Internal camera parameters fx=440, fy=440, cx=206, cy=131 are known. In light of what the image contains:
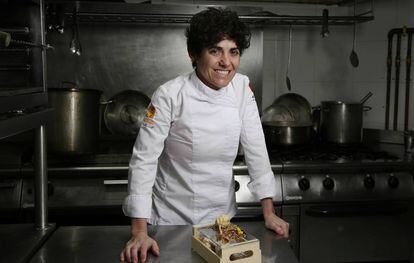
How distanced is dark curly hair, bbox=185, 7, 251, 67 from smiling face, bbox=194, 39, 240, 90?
0.7 inches

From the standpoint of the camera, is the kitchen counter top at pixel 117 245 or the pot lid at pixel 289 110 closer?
the kitchen counter top at pixel 117 245

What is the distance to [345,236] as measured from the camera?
2307mm

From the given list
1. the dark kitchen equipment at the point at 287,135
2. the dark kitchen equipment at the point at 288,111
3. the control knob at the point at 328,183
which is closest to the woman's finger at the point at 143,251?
the control knob at the point at 328,183

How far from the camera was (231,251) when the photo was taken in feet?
3.48

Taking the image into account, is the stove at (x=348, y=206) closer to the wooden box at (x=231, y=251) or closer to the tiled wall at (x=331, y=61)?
the tiled wall at (x=331, y=61)

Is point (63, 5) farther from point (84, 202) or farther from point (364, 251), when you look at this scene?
point (364, 251)

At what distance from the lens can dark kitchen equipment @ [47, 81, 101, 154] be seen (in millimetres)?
2148

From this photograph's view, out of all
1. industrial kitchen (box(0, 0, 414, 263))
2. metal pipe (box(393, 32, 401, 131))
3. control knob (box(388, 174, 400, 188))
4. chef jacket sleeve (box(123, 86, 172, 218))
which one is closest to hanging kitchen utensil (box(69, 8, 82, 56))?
industrial kitchen (box(0, 0, 414, 263))

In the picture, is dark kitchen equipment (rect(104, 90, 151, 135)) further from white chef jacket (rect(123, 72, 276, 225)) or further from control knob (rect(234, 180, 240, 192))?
white chef jacket (rect(123, 72, 276, 225))

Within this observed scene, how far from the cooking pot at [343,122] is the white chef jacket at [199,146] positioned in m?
1.26

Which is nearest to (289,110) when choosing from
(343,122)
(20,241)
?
(343,122)

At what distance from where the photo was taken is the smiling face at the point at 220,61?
1.40 meters

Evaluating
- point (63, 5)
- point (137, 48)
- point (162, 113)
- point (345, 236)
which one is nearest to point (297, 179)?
point (345, 236)

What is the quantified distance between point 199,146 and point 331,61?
6.28ft
